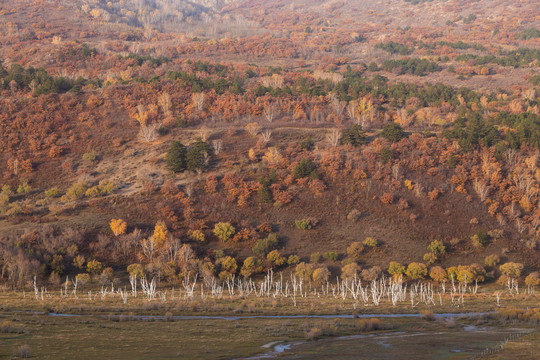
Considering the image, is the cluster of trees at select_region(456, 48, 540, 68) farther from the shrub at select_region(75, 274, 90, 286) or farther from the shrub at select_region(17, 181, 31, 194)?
the shrub at select_region(75, 274, 90, 286)

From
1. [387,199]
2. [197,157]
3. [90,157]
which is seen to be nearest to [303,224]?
[387,199]

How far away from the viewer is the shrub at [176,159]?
263 feet

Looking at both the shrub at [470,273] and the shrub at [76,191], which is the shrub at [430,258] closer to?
the shrub at [470,273]

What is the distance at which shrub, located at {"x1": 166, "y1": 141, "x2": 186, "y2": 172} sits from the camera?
8019 cm

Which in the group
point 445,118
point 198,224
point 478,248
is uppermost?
point 445,118

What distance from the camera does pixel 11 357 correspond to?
20359mm

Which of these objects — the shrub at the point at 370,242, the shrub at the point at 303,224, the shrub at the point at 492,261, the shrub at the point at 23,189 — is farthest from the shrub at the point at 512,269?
the shrub at the point at 23,189

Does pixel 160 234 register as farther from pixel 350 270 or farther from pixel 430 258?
pixel 430 258

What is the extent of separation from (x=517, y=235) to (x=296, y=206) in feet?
101

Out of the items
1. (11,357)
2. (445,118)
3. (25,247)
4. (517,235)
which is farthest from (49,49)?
(11,357)

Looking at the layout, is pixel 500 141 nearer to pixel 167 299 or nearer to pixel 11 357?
pixel 167 299

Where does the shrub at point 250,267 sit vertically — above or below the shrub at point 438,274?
above

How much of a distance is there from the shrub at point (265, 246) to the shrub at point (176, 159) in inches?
908

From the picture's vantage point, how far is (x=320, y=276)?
58562mm
